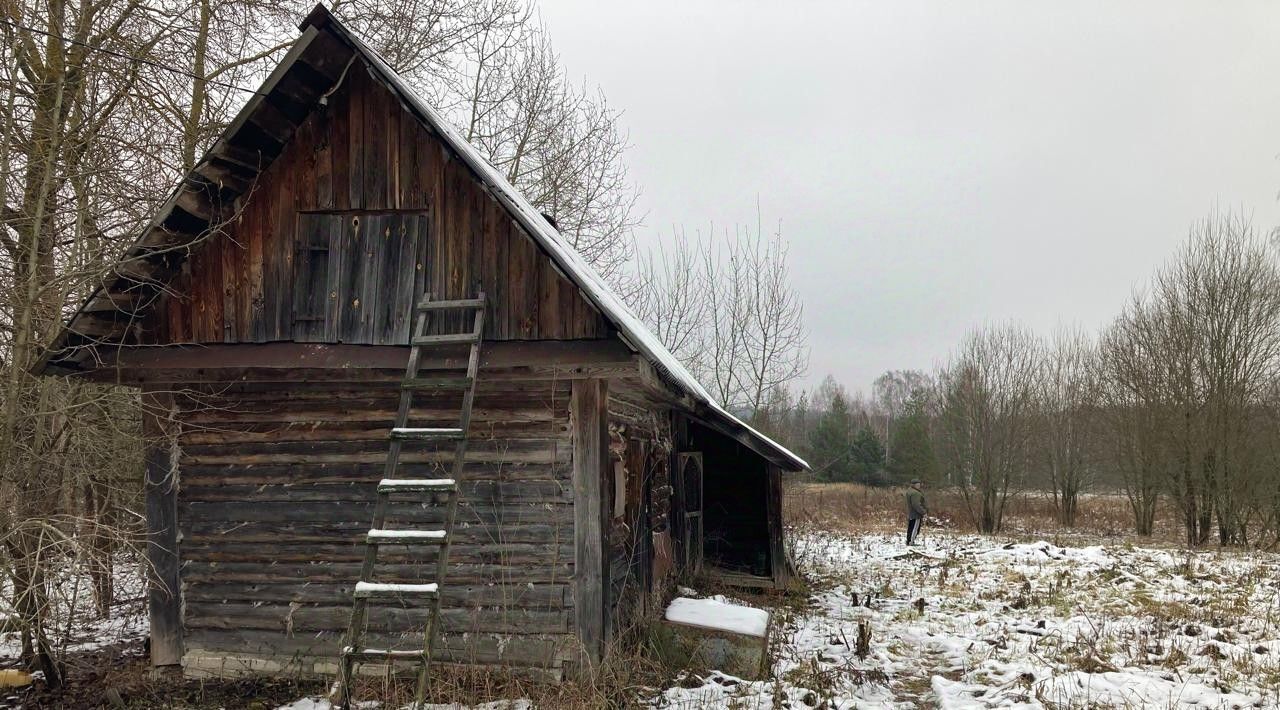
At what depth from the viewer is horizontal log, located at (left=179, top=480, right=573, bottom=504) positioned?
6.71m

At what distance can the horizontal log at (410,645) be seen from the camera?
6.56 meters

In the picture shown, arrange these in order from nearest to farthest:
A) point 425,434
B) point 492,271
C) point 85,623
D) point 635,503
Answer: point 425,434, point 492,271, point 635,503, point 85,623

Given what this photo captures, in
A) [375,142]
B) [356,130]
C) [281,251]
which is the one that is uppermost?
[356,130]

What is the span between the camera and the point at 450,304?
6375 millimetres

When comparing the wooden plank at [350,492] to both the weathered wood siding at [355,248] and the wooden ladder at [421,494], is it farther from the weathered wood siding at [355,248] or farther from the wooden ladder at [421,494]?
the weathered wood siding at [355,248]

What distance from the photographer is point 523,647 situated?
260 inches

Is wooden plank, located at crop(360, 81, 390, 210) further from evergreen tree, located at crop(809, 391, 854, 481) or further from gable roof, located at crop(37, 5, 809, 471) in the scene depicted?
evergreen tree, located at crop(809, 391, 854, 481)

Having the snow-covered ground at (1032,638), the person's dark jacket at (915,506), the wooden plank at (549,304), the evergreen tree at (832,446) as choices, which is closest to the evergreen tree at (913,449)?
the evergreen tree at (832,446)

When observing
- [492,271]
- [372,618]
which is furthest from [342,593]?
[492,271]

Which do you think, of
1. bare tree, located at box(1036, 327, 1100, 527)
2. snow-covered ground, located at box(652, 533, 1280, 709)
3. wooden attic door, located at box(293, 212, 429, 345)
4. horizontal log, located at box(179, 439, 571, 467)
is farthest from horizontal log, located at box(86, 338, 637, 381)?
bare tree, located at box(1036, 327, 1100, 527)

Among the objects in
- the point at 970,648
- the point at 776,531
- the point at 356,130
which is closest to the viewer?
the point at 356,130

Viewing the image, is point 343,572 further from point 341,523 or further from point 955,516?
point 955,516

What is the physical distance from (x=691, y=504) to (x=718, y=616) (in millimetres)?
4456

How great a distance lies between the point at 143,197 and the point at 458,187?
Answer: 11.8 feet
